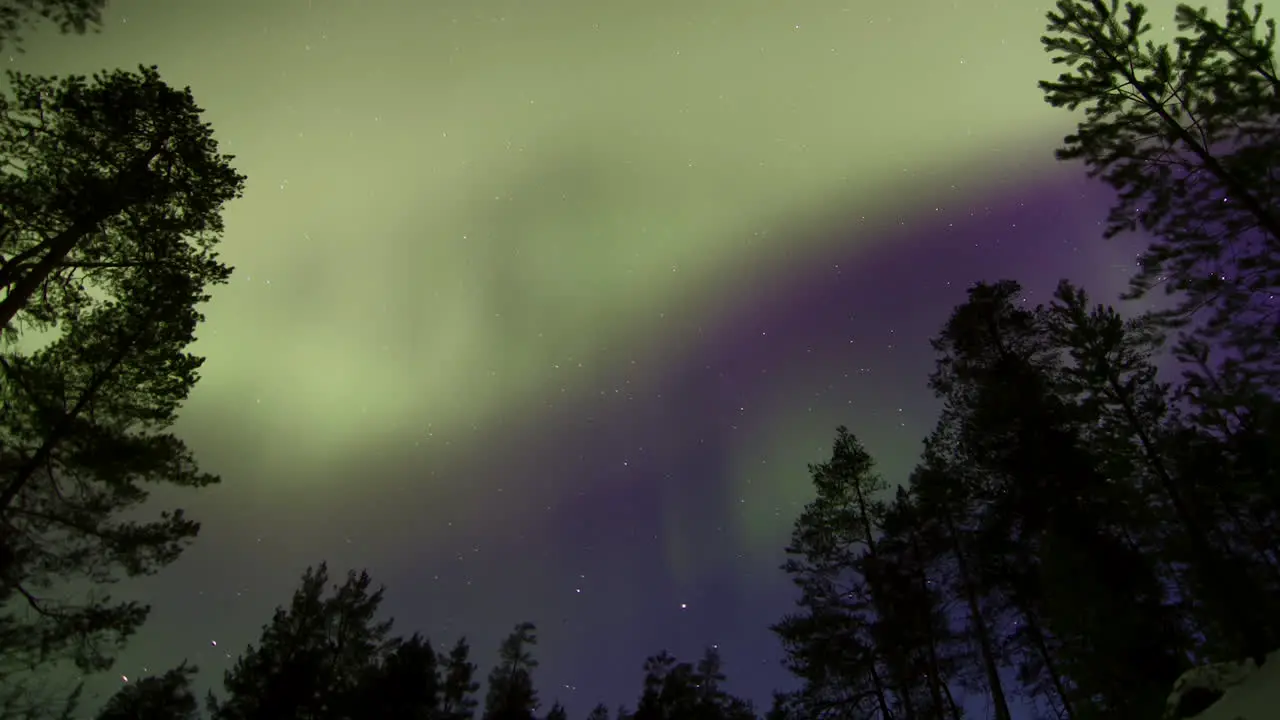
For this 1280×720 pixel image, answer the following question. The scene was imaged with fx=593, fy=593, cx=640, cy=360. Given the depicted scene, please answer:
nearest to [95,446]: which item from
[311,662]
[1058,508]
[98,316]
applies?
[98,316]

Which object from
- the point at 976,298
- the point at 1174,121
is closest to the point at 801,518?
the point at 976,298

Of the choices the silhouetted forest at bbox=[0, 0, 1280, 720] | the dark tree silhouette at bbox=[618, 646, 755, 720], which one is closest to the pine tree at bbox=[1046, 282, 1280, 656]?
the silhouetted forest at bbox=[0, 0, 1280, 720]

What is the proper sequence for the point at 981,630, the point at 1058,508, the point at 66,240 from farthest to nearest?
the point at 981,630 < the point at 1058,508 < the point at 66,240

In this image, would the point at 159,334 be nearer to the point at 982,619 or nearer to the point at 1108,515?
the point at 1108,515

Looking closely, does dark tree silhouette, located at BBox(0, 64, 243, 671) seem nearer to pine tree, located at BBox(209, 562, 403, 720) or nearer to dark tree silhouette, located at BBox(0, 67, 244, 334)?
dark tree silhouette, located at BBox(0, 67, 244, 334)

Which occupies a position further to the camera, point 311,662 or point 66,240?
point 311,662

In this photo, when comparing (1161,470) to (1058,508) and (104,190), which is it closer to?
(1058,508)

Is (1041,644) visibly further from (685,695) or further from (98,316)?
(98,316)

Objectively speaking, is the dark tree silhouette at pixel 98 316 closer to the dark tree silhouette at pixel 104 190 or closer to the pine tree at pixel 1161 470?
the dark tree silhouette at pixel 104 190

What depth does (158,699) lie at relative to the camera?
19.5 meters

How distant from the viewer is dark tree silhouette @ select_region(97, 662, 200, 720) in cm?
1908

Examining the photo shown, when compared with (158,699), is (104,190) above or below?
A: above

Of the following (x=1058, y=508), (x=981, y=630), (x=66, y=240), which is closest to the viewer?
(x=66, y=240)

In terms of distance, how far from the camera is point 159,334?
11.8m
